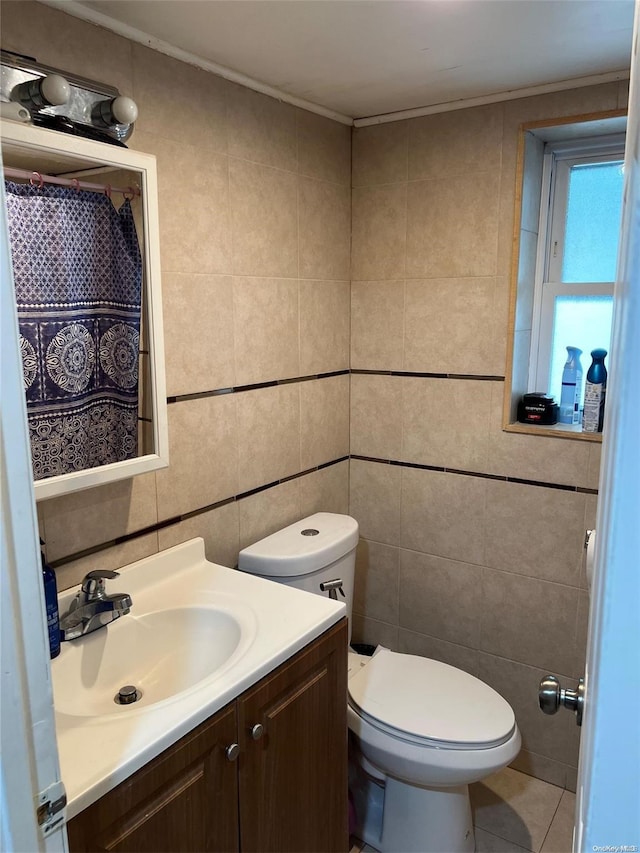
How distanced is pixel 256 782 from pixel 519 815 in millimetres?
1130

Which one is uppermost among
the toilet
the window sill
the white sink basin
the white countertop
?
the window sill

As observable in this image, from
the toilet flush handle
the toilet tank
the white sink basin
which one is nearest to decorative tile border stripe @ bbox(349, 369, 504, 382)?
the toilet tank

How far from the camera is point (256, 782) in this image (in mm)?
1322

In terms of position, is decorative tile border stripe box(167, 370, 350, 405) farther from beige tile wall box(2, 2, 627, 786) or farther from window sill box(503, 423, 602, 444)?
window sill box(503, 423, 602, 444)

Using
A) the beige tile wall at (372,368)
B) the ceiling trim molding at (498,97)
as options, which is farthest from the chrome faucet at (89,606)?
the ceiling trim molding at (498,97)

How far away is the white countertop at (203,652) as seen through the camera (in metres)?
1.02

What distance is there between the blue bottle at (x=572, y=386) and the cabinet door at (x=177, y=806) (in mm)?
1414

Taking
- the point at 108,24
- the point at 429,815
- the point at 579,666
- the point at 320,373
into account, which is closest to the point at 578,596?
the point at 579,666

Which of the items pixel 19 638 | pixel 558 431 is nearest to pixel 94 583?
pixel 19 638

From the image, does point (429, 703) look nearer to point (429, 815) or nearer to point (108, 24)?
point (429, 815)

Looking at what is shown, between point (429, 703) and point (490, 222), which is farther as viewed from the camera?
point (490, 222)

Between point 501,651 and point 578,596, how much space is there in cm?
35

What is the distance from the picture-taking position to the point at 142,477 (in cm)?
159

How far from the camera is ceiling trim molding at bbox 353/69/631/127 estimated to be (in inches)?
68.4
